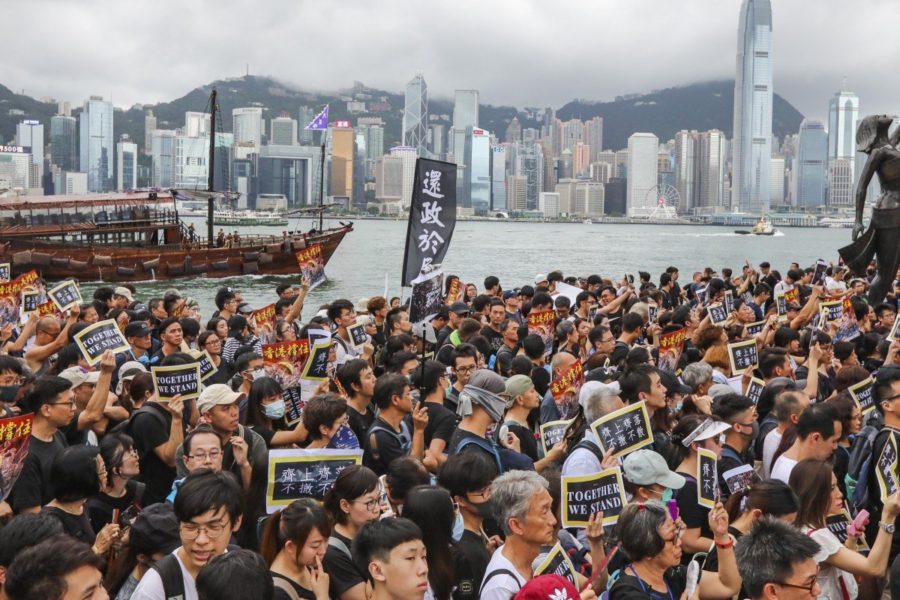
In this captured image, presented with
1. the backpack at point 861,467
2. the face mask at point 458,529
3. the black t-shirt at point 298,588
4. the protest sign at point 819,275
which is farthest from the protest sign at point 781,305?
the black t-shirt at point 298,588

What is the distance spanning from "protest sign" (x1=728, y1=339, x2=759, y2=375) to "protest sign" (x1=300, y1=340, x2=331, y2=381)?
11.9 ft

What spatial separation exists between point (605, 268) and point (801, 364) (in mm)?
59146

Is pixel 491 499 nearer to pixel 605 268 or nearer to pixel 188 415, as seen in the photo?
pixel 188 415

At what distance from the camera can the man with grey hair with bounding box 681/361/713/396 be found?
755 cm

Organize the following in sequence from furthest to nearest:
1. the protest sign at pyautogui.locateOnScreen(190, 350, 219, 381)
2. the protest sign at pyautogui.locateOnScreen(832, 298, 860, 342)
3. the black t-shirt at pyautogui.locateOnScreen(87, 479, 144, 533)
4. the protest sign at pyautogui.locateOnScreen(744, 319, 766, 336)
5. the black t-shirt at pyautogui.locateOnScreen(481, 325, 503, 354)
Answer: the protest sign at pyautogui.locateOnScreen(832, 298, 860, 342), the protest sign at pyautogui.locateOnScreen(744, 319, 766, 336), the black t-shirt at pyautogui.locateOnScreen(481, 325, 503, 354), the protest sign at pyautogui.locateOnScreen(190, 350, 219, 381), the black t-shirt at pyautogui.locateOnScreen(87, 479, 144, 533)

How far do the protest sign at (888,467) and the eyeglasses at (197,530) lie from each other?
3.60m

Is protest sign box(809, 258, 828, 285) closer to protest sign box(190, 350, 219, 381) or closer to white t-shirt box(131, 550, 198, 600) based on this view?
protest sign box(190, 350, 219, 381)

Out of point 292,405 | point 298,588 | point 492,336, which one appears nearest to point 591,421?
point 298,588

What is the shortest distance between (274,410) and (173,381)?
70 cm

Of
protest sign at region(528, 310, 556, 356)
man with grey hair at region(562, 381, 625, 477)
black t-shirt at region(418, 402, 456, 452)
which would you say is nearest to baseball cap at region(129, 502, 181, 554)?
man with grey hair at region(562, 381, 625, 477)

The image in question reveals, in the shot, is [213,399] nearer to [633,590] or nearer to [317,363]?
[317,363]

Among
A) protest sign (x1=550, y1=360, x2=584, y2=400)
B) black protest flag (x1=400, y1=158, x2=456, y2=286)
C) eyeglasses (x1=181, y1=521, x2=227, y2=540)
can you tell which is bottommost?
eyeglasses (x1=181, y1=521, x2=227, y2=540)

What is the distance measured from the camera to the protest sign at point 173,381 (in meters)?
6.39

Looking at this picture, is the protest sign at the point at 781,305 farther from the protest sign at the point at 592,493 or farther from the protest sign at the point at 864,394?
the protest sign at the point at 592,493
